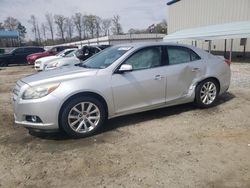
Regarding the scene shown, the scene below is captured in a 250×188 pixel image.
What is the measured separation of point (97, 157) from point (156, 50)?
2.65m

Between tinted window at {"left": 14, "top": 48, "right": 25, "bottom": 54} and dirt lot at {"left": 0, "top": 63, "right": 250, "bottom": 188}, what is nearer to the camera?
dirt lot at {"left": 0, "top": 63, "right": 250, "bottom": 188}

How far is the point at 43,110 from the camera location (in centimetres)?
465

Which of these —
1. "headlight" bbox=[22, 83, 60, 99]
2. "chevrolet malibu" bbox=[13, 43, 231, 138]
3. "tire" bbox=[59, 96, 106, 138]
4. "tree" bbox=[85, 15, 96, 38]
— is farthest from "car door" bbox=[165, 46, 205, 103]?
"tree" bbox=[85, 15, 96, 38]

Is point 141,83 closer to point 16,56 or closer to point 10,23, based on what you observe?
point 16,56

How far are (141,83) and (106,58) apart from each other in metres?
0.93

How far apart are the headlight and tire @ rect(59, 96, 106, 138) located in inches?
14.2

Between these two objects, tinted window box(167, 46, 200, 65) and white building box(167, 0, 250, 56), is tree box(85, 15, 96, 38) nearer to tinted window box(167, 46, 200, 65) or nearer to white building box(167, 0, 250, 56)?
white building box(167, 0, 250, 56)

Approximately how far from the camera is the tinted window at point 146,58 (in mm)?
5501

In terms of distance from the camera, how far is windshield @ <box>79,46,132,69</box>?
552 centimetres

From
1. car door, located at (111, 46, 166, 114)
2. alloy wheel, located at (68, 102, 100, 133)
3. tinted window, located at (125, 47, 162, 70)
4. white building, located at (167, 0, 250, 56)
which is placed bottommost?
alloy wheel, located at (68, 102, 100, 133)

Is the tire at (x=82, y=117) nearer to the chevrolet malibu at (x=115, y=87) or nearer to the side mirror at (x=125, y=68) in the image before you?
the chevrolet malibu at (x=115, y=87)

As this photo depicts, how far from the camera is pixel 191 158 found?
400 centimetres

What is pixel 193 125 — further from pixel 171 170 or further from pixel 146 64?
pixel 171 170

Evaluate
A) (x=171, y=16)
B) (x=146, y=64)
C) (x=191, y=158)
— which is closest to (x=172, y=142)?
(x=191, y=158)
